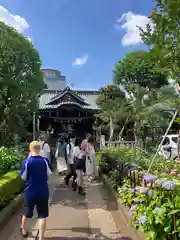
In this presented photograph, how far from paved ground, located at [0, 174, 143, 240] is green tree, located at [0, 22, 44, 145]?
7932mm

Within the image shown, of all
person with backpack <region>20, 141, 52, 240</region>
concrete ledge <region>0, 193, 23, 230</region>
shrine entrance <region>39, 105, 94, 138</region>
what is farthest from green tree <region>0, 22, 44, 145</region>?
person with backpack <region>20, 141, 52, 240</region>

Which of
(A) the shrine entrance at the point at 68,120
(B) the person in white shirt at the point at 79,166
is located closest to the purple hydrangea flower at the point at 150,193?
(B) the person in white shirt at the point at 79,166

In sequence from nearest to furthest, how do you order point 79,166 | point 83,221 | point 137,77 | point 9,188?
point 83,221 < point 9,188 < point 79,166 < point 137,77

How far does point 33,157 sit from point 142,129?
43.0 ft

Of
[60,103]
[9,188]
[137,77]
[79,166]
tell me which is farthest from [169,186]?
[137,77]

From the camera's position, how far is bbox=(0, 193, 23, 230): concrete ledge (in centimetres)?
495

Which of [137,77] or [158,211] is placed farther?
[137,77]

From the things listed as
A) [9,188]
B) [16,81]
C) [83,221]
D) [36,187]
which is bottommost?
[83,221]

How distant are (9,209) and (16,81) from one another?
9.30 m

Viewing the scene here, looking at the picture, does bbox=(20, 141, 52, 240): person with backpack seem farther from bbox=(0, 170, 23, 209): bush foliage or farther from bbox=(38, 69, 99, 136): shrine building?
bbox=(38, 69, 99, 136): shrine building

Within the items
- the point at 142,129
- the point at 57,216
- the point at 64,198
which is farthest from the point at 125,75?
the point at 57,216

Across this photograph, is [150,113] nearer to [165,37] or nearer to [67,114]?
[67,114]

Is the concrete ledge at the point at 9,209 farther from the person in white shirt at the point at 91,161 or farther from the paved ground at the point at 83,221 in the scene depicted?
the person in white shirt at the point at 91,161

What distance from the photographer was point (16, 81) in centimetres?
1359
